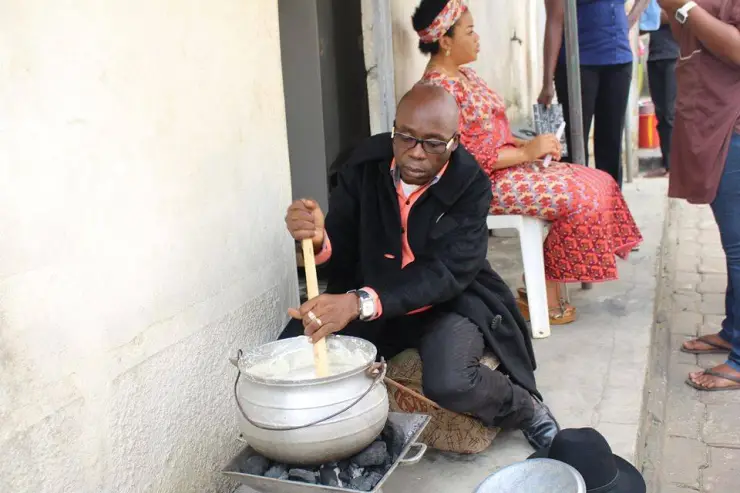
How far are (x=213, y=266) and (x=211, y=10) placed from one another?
0.79 metres

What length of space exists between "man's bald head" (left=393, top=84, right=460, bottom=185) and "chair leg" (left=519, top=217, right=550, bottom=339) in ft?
4.50

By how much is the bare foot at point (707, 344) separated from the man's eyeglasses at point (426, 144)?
2.20 meters

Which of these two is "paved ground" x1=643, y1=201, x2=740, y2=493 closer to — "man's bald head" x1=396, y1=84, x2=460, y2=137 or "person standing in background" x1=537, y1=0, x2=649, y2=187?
"person standing in background" x1=537, y1=0, x2=649, y2=187

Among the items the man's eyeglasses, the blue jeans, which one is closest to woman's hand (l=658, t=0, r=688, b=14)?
the blue jeans

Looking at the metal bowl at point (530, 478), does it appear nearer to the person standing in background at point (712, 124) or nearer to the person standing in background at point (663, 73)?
the person standing in background at point (712, 124)

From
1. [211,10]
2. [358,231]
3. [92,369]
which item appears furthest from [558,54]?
[92,369]

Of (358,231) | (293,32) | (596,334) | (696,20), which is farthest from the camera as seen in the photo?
(293,32)

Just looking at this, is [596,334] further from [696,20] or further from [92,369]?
[92,369]

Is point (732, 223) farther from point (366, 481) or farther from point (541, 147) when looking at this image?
point (366, 481)

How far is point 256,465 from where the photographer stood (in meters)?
2.18

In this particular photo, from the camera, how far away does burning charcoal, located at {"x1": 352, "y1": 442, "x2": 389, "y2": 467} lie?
2.19 meters

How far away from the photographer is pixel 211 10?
246 cm

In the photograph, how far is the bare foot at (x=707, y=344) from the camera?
4.09 m

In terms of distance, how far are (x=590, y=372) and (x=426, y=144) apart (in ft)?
5.14
